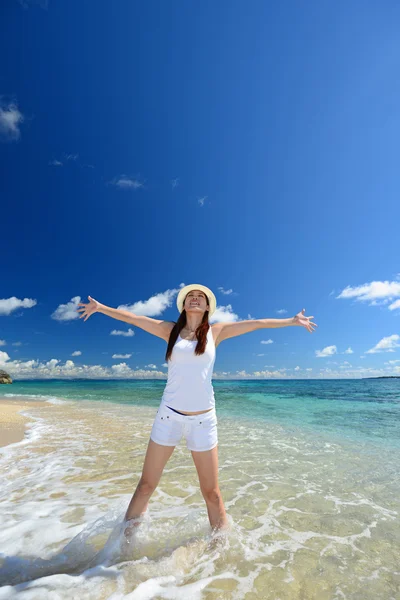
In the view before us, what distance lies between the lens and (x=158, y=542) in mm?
3822

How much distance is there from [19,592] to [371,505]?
504 cm

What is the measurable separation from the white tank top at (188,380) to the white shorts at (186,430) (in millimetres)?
102

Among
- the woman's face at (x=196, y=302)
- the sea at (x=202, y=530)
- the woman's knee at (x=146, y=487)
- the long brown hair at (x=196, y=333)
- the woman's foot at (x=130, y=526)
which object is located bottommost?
the sea at (x=202, y=530)

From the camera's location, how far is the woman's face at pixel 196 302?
4.00m

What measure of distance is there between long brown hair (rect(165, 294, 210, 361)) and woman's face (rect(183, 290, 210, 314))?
0.41ft

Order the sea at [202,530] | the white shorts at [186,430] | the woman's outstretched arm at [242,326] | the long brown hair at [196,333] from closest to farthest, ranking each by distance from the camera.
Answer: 1. the sea at [202,530]
2. the white shorts at [186,430]
3. the long brown hair at [196,333]
4. the woman's outstretched arm at [242,326]

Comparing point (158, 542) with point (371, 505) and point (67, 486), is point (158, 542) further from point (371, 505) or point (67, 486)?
point (371, 505)

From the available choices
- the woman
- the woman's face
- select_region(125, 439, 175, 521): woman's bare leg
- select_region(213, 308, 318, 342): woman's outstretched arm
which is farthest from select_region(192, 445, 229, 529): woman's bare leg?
the woman's face

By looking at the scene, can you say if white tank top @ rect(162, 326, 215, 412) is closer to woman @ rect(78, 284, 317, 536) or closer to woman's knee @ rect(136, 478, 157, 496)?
woman @ rect(78, 284, 317, 536)

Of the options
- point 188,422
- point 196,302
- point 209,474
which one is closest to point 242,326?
point 196,302

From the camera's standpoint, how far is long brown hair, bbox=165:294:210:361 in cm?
366

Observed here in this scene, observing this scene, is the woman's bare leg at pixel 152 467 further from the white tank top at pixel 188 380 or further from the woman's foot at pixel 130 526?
the white tank top at pixel 188 380

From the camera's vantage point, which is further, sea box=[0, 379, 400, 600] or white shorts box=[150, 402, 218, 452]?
white shorts box=[150, 402, 218, 452]

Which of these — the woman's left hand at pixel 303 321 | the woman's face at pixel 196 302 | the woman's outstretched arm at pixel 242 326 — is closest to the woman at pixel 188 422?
the woman's face at pixel 196 302
